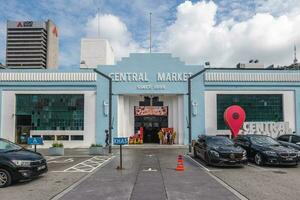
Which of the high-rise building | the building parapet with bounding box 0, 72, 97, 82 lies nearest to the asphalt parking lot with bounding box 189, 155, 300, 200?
the building parapet with bounding box 0, 72, 97, 82

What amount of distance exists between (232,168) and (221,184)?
13.9ft

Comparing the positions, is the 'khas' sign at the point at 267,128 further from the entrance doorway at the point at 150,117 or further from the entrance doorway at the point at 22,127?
the entrance doorway at the point at 22,127

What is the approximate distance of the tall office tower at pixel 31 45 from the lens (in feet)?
303

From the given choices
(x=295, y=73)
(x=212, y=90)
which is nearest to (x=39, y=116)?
(x=212, y=90)

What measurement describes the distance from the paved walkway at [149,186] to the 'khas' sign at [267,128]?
53.3 ft

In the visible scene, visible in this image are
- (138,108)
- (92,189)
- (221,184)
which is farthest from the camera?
(138,108)

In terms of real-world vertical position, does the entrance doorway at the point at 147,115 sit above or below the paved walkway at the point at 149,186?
above

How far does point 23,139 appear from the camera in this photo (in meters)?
28.7

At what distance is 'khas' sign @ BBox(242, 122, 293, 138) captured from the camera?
28.3 m

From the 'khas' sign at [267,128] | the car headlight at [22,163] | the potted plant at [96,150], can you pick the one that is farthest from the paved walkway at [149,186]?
the 'khas' sign at [267,128]

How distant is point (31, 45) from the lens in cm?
9825

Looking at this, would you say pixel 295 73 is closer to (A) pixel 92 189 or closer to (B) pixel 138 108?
(B) pixel 138 108

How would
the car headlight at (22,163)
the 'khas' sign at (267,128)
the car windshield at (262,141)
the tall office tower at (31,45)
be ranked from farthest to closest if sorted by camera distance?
the tall office tower at (31,45)
the 'khas' sign at (267,128)
the car windshield at (262,141)
the car headlight at (22,163)

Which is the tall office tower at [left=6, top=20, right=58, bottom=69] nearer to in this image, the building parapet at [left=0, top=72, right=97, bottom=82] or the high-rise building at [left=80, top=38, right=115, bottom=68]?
the high-rise building at [left=80, top=38, right=115, bottom=68]
